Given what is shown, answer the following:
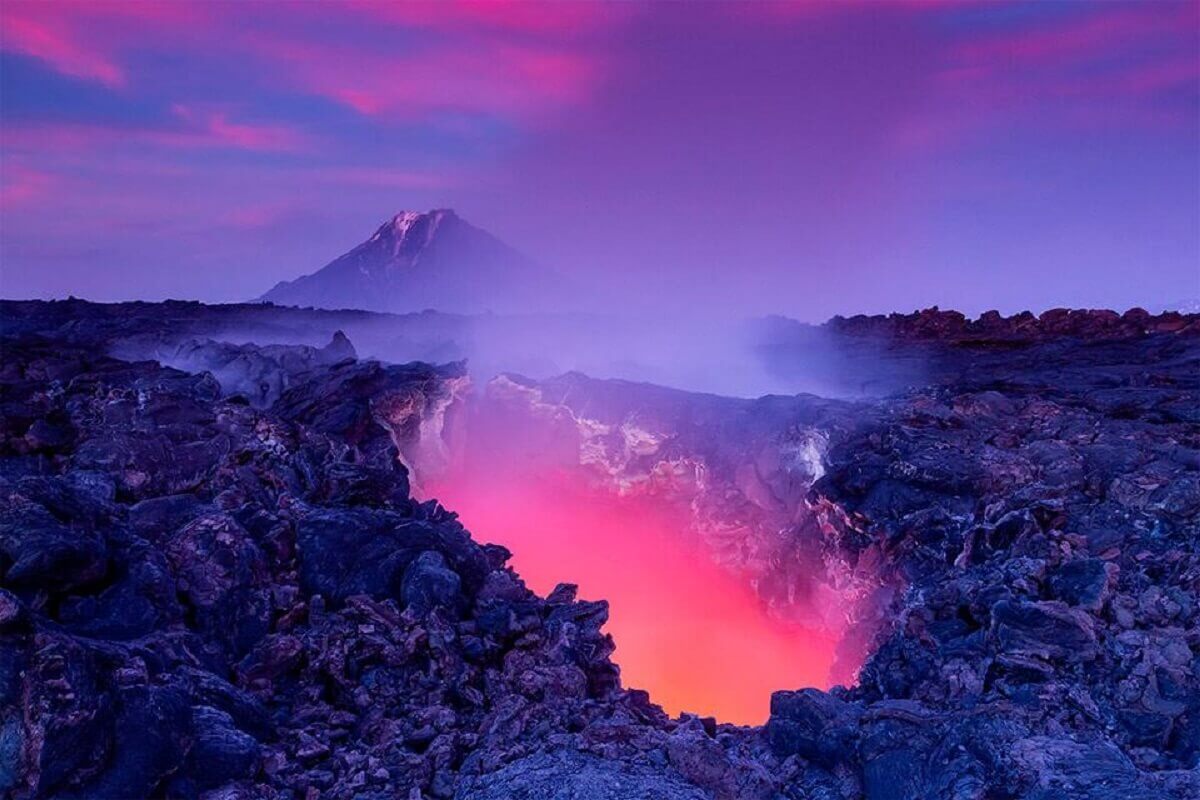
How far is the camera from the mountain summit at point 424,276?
333 feet

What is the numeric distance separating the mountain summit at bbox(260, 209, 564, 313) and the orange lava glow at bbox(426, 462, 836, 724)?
72424 mm

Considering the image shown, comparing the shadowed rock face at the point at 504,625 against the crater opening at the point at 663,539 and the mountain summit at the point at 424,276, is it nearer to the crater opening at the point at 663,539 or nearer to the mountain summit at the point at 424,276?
the crater opening at the point at 663,539

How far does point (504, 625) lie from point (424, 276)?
100 meters

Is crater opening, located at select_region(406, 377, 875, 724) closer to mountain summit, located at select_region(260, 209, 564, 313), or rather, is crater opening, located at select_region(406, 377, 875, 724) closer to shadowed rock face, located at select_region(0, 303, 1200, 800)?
shadowed rock face, located at select_region(0, 303, 1200, 800)

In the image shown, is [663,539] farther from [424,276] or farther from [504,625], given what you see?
[424,276]

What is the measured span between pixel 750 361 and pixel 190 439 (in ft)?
89.3

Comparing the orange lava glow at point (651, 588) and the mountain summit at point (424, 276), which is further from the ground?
the mountain summit at point (424, 276)

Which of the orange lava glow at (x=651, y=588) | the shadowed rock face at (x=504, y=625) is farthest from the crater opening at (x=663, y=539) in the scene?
the shadowed rock face at (x=504, y=625)

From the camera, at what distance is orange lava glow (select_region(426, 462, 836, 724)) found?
1839 cm

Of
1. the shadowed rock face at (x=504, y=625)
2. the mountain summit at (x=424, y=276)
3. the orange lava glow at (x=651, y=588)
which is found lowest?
the orange lava glow at (x=651, y=588)

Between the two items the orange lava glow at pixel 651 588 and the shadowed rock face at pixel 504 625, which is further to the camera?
the orange lava glow at pixel 651 588

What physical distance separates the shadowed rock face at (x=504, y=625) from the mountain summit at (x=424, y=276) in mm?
82549

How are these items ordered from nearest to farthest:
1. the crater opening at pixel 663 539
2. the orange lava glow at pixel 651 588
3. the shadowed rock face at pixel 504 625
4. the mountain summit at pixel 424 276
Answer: the shadowed rock face at pixel 504 625 → the crater opening at pixel 663 539 → the orange lava glow at pixel 651 588 → the mountain summit at pixel 424 276

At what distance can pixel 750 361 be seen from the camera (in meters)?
36.7
